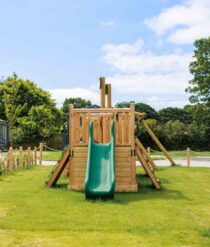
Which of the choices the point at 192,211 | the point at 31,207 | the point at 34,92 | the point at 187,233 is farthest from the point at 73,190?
the point at 34,92

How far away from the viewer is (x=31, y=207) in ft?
24.9

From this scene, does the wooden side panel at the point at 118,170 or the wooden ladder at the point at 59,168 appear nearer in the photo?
the wooden side panel at the point at 118,170

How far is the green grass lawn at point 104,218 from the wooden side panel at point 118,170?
413mm

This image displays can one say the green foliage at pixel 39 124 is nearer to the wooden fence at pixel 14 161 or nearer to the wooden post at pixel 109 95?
the wooden fence at pixel 14 161

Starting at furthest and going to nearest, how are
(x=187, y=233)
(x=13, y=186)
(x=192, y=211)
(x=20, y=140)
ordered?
(x=20, y=140) < (x=13, y=186) < (x=192, y=211) < (x=187, y=233)

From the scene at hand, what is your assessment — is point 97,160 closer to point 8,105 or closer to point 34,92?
point 8,105

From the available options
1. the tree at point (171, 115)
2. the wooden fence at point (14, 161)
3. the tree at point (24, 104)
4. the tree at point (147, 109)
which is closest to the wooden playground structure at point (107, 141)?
the wooden fence at point (14, 161)

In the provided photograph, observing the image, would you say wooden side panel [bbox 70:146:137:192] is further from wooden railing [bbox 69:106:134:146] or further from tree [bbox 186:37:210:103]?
tree [bbox 186:37:210:103]

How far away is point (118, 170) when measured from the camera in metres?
10.2

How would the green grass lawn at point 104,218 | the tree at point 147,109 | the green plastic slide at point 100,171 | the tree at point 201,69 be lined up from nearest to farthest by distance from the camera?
the green grass lawn at point 104,218, the green plastic slide at point 100,171, the tree at point 201,69, the tree at point 147,109

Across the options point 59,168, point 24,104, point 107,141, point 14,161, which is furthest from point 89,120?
point 24,104

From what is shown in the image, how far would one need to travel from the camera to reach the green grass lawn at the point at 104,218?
5.36 meters

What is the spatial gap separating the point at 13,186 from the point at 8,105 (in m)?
34.3

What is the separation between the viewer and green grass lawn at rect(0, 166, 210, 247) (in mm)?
5363
